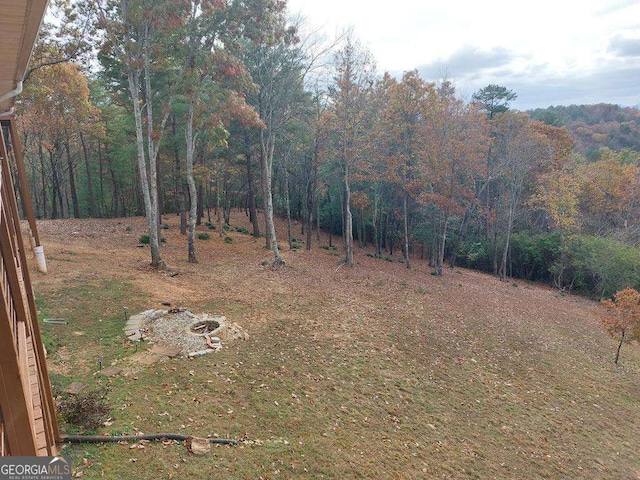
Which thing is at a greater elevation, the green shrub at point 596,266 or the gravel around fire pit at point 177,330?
the gravel around fire pit at point 177,330

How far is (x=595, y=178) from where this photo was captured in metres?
26.5

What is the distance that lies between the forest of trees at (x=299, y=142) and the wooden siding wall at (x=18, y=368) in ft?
26.7

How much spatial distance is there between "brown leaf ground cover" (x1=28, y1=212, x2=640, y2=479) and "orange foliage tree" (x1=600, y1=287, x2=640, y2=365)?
1.20 meters

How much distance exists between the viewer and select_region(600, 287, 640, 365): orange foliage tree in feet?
37.7

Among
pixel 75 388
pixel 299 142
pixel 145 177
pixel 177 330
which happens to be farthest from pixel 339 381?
pixel 299 142

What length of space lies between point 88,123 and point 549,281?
113 ft

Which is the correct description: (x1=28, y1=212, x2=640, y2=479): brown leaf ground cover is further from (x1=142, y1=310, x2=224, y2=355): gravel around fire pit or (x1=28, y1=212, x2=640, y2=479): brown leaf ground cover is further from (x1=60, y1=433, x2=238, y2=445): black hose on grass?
(x1=142, y1=310, x2=224, y2=355): gravel around fire pit

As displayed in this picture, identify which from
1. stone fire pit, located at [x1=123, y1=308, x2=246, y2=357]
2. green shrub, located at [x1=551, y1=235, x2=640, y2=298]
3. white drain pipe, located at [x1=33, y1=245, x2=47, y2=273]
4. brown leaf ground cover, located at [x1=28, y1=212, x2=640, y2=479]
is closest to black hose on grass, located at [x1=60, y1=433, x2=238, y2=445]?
brown leaf ground cover, located at [x1=28, y1=212, x2=640, y2=479]

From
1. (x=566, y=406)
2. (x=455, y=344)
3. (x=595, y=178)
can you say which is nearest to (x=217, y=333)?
(x=455, y=344)

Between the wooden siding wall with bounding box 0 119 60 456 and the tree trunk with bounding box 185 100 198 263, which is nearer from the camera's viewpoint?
the wooden siding wall with bounding box 0 119 60 456

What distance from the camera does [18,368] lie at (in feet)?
8.91

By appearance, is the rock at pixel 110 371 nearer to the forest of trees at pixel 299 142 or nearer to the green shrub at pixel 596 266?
the forest of trees at pixel 299 142

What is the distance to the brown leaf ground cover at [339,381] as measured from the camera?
571 centimetres

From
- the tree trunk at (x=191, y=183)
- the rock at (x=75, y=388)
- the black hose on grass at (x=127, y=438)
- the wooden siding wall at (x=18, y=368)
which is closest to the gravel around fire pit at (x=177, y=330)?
the rock at (x=75, y=388)
